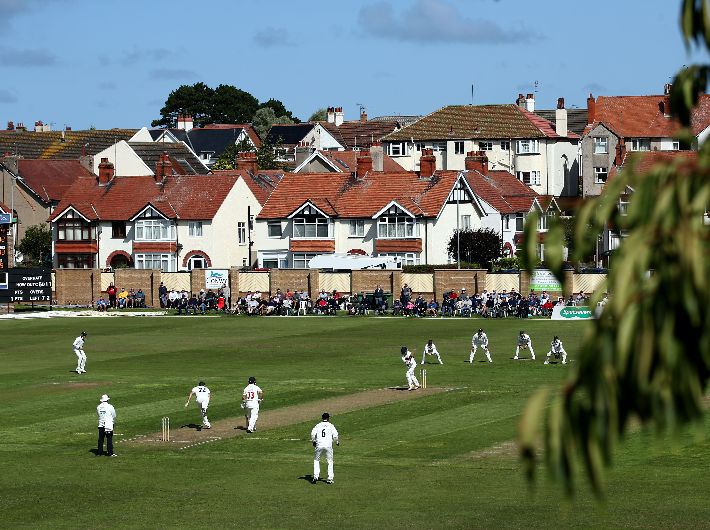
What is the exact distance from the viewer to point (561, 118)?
14025 centimetres

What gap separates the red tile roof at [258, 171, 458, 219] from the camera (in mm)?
105375

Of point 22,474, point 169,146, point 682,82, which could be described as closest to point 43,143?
point 169,146

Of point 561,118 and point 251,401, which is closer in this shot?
point 251,401

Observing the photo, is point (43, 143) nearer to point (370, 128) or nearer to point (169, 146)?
point (169, 146)

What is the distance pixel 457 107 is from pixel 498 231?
37103 millimetres

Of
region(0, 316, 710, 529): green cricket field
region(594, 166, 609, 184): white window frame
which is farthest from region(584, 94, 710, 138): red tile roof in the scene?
region(0, 316, 710, 529): green cricket field

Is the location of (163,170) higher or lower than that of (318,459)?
higher

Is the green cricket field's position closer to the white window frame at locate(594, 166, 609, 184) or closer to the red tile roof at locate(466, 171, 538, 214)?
the red tile roof at locate(466, 171, 538, 214)

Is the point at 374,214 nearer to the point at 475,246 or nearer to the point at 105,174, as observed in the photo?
the point at 475,246

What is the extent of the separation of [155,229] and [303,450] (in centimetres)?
7871

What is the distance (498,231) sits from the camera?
366 feet

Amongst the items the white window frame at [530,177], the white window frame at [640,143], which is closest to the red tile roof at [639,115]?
Answer: the white window frame at [640,143]

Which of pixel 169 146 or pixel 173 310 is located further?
pixel 169 146

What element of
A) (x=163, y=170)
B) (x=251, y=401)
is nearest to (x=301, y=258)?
(x=163, y=170)
